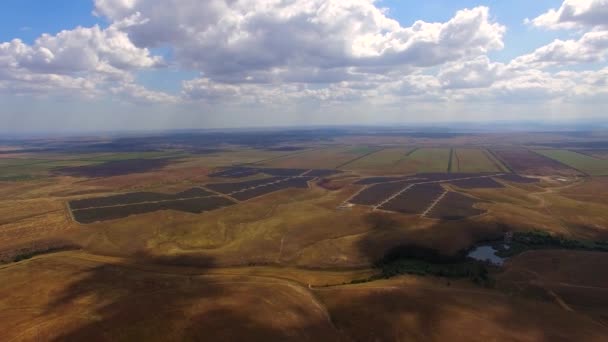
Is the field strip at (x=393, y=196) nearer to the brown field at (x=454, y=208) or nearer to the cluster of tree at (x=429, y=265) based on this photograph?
the brown field at (x=454, y=208)

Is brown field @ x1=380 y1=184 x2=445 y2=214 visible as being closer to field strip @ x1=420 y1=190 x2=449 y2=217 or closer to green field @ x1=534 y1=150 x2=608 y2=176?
field strip @ x1=420 y1=190 x2=449 y2=217

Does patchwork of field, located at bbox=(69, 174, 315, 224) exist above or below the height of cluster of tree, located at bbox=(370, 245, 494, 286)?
above

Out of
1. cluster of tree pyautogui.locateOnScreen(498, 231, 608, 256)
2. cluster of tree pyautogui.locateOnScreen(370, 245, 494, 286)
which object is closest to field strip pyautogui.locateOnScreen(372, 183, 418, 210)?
cluster of tree pyautogui.locateOnScreen(370, 245, 494, 286)

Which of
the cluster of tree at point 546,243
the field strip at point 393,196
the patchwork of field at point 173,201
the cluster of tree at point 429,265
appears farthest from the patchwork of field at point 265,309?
the field strip at point 393,196

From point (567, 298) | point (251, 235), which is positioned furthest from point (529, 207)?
point (251, 235)

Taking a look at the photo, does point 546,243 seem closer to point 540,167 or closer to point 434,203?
point 434,203

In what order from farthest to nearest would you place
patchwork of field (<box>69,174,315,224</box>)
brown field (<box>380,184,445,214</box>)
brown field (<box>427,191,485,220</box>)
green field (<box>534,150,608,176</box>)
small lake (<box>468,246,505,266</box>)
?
1. green field (<box>534,150,608,176</box>)
2. patchwork of field (<box>69,174,315,224</box>)
3. brown field (<box>380,184,445,214</box>)
4. brown field (<box>427,191,485,220</box>)
5. small lake (<box>468,246,505,266</box>)
